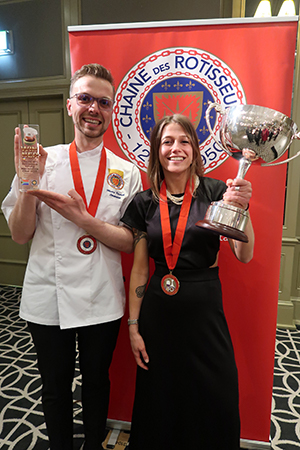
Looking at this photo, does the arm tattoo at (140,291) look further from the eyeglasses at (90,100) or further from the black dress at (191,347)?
the eyeglasses at (90,100)

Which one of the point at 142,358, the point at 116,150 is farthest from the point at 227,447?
the point at 116,150

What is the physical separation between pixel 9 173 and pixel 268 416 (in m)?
3.94

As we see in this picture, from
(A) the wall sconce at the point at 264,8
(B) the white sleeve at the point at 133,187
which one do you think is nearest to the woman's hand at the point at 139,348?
(B) the white sleeve at the point at 133,187

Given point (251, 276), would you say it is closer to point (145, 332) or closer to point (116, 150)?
point (145, 332)

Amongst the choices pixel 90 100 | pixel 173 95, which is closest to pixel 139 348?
pixel 90 100

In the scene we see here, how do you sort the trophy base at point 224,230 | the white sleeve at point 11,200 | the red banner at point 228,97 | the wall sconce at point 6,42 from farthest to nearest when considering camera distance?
the wall sconce at point 6,42 → the red banner at point 228,97 → the white sleeve at point 11,200 → the trophy base at point 224,230

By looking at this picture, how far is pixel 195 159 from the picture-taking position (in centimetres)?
138

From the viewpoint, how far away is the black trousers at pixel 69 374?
1.39 m

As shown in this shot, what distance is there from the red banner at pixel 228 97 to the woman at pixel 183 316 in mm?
379

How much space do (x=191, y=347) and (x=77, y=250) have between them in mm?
623

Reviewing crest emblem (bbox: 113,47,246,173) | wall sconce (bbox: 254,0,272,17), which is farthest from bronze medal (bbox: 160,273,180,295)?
wall sconce (bbox: 254,0,272,17)

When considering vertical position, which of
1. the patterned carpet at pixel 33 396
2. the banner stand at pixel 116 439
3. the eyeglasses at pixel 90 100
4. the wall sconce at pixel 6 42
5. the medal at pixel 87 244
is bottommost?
the patterned carpet at pixel 33 396

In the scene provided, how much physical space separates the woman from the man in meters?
0.14

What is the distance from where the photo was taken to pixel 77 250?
1370 mm
